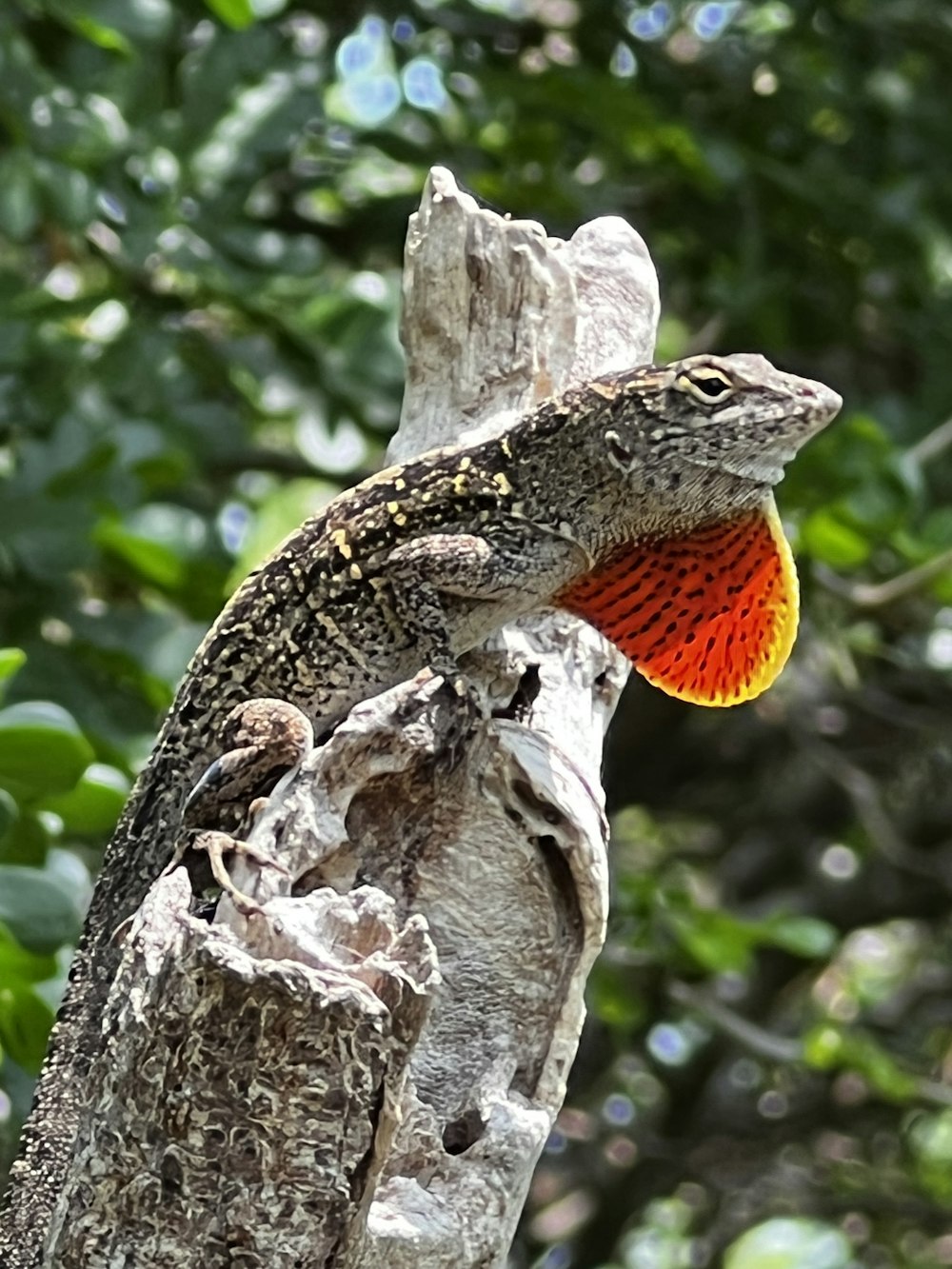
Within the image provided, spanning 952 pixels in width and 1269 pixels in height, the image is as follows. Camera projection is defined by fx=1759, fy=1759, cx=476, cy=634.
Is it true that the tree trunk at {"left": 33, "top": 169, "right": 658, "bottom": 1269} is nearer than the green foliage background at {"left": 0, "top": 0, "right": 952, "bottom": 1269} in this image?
Yes

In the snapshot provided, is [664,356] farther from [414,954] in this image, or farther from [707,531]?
[414,954]

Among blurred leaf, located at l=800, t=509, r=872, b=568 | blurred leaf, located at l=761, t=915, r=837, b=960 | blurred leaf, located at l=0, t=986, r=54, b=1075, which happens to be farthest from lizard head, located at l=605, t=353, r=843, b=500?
blurred leaf, located at l=761, t=915, r=837, b=960

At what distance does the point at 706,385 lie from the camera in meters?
2.23

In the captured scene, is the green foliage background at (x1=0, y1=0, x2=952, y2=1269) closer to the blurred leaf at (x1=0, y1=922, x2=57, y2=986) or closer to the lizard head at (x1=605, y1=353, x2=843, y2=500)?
the blurred leaf at (x1=0, y1=922, x2=57, y2=986)

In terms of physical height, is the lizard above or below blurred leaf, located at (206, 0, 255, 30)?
below

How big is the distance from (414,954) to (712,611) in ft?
2.70

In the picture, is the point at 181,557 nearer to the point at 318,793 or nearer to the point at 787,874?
the point at 318,793

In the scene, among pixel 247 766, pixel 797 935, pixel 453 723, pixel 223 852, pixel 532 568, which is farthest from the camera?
pixel 797 935

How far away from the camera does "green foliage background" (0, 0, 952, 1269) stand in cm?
Answer: 292

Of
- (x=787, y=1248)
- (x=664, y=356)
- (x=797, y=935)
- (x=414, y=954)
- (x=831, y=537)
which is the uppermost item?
(x=414, y=954)

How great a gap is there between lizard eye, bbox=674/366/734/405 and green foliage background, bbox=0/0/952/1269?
2.89ft

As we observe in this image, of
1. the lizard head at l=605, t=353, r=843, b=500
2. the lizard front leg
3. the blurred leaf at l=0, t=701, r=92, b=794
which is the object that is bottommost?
the blurred leaf at l=0, t=701, r=92, b=794

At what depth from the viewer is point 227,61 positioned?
10.5 ft

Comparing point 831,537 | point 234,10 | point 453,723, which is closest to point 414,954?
point 453,723
